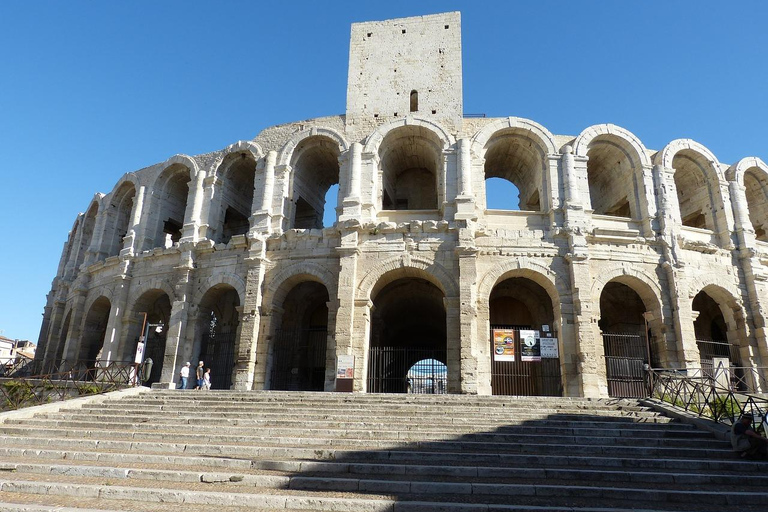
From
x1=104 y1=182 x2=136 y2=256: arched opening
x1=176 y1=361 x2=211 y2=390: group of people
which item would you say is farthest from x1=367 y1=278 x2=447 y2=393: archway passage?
x1=104 y1=182 x2=136 y2=256: arched opening

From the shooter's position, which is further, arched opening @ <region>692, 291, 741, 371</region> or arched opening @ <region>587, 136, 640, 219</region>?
arched opening @ <region>692, 291, 741, 371</region>

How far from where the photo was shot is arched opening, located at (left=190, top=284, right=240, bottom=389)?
17375 millimetres

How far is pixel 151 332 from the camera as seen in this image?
21.9 metres

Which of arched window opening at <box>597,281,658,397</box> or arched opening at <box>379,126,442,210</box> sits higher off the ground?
arched opening at <box>379,126,442,210</box>

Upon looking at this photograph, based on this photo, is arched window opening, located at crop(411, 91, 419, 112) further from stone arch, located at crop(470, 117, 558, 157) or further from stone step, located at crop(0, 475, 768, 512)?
stone step, located at crop(0, 475, 768, 512)

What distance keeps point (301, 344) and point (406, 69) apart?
1181 centimetres

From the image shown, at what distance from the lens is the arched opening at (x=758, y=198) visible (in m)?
18.5

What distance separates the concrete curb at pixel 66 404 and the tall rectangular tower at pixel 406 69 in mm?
11722

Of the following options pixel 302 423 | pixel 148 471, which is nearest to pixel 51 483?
pixel 148 471

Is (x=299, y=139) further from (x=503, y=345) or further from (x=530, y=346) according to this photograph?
(x=530, y=346)

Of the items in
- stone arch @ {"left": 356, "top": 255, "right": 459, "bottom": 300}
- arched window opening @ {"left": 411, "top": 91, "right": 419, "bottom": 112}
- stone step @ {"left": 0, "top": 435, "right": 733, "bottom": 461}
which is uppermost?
arched window opening @ {"left": 411, "top": 91, "right": 419, "bottom": 112}

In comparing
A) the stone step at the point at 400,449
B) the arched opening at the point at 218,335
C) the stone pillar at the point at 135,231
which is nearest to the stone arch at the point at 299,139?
the arched opening at the point at 218,335

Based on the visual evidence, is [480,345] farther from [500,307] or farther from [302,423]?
[302,423]

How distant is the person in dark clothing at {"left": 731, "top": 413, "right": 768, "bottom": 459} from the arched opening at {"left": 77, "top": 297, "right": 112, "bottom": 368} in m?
21.3
